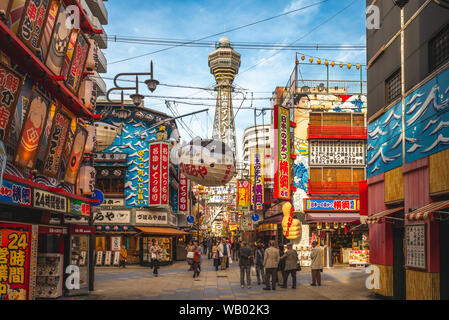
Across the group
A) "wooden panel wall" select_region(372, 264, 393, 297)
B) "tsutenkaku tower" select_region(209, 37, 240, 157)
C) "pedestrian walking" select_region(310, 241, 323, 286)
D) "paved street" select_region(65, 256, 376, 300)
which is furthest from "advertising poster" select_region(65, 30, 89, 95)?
"tsutenkaku tower" select_region(209, 37, 240, 157)

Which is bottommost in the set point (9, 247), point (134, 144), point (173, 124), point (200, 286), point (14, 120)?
point (200, 286)

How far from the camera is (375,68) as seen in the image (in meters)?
Answer: 17.3

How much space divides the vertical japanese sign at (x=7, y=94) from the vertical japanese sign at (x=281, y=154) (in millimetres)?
19570

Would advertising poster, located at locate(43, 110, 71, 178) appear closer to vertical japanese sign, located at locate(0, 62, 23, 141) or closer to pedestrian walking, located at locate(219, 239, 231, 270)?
vertical japanese sign, located at locate(0, 62, 23, 141)

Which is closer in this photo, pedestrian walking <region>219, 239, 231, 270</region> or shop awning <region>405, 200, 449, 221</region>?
shop awning <region>405, 200, 449, 221</region>

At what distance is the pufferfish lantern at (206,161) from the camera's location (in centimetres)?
1694

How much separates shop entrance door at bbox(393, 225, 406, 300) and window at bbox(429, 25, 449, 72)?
5.27 m

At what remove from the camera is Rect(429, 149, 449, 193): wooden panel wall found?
11.5m

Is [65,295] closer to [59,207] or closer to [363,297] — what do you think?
[59,207]

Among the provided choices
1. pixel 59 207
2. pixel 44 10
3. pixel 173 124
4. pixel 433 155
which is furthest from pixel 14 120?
pixel 173 124

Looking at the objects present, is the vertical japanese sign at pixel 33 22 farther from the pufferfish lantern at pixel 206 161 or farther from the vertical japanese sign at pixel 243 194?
the vertical japanese sign at pixel 243 194

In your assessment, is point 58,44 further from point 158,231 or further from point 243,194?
point 243,194

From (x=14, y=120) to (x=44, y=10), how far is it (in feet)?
10.0

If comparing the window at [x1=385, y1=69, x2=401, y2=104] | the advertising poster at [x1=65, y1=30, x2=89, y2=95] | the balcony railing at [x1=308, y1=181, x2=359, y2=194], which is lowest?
the balcony railing at [x1=308, y1=181, x2=359, y2=194]
